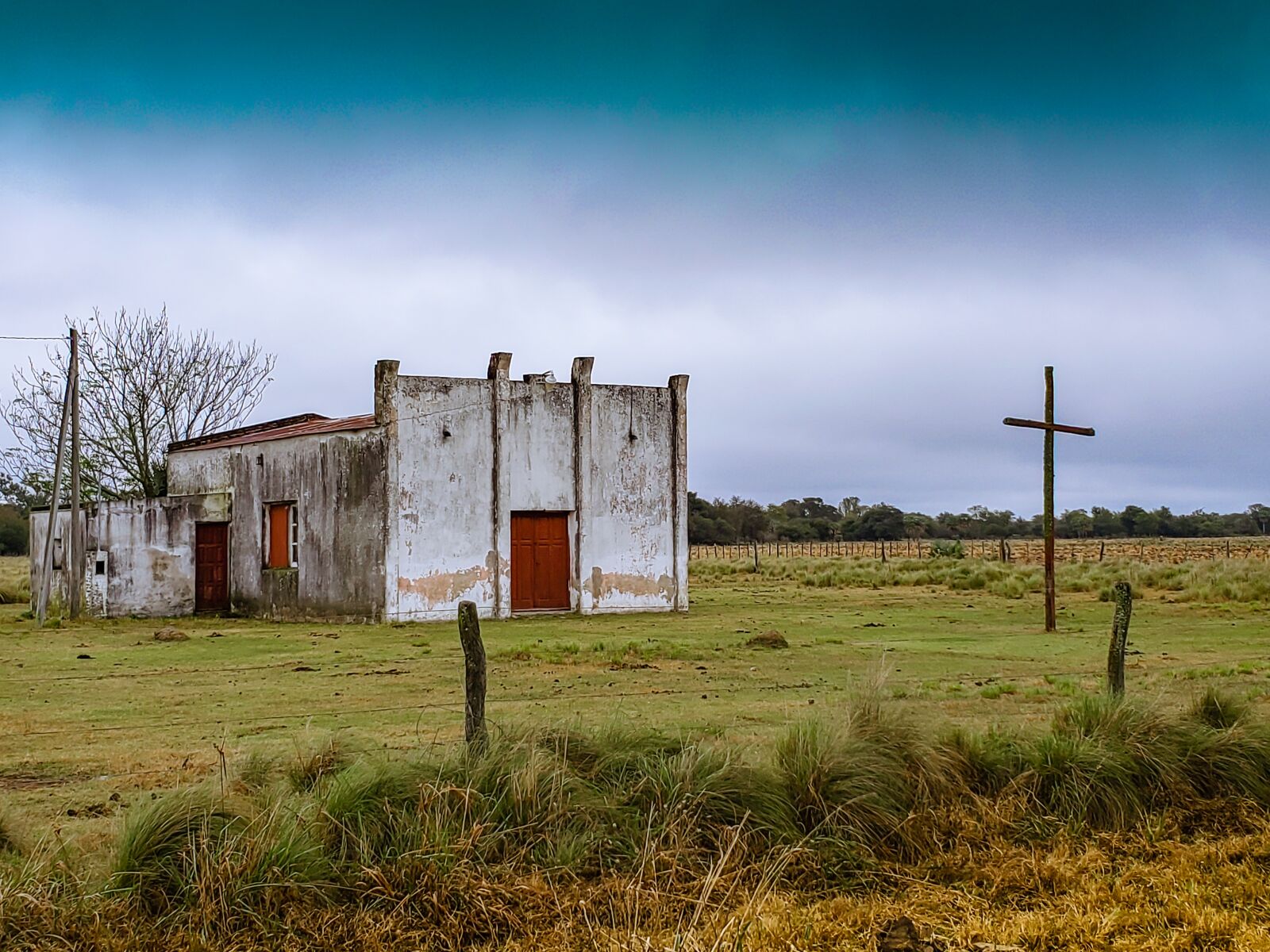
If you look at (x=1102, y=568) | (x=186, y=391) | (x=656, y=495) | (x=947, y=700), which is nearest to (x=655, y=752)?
(x=947, y=700)

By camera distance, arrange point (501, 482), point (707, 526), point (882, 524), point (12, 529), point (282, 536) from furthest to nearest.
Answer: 1. point (882, 524)
2. point (707, 526)
3. point (12, 529)
4. point (282, 536)
5. point (501, 482)

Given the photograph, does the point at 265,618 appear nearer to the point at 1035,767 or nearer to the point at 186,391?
the point at 186,391

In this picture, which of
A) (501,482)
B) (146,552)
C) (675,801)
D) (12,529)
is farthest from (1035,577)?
(12,529)

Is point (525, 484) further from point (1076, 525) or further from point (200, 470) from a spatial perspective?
point (1076, 525)

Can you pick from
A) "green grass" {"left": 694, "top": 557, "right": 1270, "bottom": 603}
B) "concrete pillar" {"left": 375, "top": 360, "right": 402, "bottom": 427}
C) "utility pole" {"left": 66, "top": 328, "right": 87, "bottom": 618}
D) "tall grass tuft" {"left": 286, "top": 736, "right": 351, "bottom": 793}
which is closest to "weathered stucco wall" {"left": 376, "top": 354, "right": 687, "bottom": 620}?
"concrete pillar" {"left": 375, "top": 360, "right": 402, "bottom": 427}

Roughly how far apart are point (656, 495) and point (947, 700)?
14036mm

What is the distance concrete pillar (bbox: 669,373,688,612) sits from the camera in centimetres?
2538

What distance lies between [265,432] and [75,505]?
5.65m

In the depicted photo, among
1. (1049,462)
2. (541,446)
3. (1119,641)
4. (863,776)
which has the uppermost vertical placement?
(541,446)

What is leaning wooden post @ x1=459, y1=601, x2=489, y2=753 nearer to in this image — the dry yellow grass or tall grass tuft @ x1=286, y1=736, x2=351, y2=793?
tall grass tuft @ x1=286, y1=736, x2=351, y2=793

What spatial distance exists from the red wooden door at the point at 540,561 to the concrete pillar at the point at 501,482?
285 millimetres

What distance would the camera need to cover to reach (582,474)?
79.9 ft

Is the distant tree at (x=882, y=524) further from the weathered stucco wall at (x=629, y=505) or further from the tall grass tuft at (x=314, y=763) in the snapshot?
the tall grass tuft at (x=314, y=763)

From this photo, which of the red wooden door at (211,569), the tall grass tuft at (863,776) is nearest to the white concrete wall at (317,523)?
the red wooden door at (211,569)
